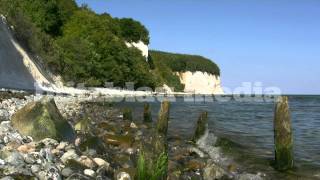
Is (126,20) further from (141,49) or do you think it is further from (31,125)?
(31,125)

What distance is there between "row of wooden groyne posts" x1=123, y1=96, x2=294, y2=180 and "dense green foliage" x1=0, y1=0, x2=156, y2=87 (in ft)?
120

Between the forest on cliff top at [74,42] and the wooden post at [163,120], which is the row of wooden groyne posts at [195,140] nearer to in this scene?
the wooden post at [163,120]

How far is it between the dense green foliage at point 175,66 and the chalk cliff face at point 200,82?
1.88m

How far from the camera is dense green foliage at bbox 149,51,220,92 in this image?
458 ft

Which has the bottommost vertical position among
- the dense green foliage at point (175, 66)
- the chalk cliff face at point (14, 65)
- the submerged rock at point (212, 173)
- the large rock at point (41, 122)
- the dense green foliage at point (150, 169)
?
the submerged rock at point (212, 173)

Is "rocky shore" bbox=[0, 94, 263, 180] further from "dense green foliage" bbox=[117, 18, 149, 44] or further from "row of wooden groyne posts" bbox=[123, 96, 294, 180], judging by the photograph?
"dense green foliage" bbox=[117, 18, 149, 44]

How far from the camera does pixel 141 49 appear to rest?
11219cm

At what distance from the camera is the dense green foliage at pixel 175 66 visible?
13975cm

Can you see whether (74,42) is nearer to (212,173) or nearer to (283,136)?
(283,136)

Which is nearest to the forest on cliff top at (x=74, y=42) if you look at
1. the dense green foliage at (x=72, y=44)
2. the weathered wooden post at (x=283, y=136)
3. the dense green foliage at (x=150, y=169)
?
the dense green foliage at (x=72, y=44)

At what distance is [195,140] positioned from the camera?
18562 millimetres

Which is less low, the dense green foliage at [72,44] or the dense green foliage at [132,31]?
the dense green foliage at [132,31]

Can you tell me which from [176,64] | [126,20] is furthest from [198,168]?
[176,64]

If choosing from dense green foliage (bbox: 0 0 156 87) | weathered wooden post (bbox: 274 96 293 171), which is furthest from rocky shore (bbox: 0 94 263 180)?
dense green foliage (bbox: 0 0 156 87)
